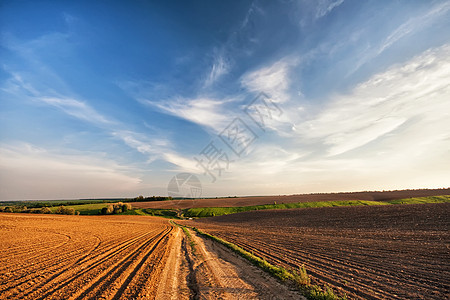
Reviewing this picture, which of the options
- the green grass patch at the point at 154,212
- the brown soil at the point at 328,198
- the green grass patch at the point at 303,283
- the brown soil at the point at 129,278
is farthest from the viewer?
the green grass patch at the point at 154,212

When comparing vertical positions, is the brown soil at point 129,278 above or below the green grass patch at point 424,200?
above

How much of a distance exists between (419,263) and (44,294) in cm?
1783

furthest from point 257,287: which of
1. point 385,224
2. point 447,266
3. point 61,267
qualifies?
point 385,224

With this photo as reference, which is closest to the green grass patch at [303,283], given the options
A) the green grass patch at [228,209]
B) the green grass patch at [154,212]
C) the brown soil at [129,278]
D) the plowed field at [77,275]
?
the brown soil at [129,278]

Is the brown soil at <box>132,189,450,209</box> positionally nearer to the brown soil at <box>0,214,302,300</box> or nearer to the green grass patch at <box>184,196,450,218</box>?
the green grass patch at <box>184,196,450,218</box>

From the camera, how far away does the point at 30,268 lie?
418 inches

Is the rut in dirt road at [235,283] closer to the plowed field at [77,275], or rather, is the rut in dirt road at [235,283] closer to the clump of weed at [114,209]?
the plowed field at [77,275]

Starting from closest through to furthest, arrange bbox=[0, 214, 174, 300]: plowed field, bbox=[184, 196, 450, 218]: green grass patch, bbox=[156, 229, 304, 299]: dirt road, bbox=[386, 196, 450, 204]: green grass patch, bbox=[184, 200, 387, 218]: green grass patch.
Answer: bbox=[0, 214, 174, 300]: plowed field
bbox=[156, 229, 304, 299]: dirt road
bbox=[386, 196, 450, 204]: green grass patch
bbox=[184, 196, 450, 218]: green grass patch
bbox=[184, 200, 387, 218]: green grass patch

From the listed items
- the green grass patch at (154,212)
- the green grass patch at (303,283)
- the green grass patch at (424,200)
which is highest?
the green grass patch at (303,283)

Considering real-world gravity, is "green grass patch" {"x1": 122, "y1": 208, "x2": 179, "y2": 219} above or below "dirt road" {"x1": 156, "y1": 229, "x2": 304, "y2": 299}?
below

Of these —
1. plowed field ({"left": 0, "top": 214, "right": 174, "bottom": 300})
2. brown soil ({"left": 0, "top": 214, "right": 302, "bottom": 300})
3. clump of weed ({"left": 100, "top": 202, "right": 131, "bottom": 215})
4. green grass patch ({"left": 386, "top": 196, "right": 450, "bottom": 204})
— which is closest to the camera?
plowed field ({"left": 0, "top": 214, "right": 174, "bottom": 300})

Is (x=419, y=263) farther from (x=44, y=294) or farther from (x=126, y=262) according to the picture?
(x=44, y=294)

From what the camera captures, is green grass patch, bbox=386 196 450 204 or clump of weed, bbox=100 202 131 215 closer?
green grass patch, bbox=386 196 450 204

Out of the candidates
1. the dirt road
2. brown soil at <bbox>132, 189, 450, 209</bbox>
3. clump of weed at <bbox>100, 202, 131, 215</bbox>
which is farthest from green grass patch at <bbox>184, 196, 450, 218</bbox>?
the dirt road
